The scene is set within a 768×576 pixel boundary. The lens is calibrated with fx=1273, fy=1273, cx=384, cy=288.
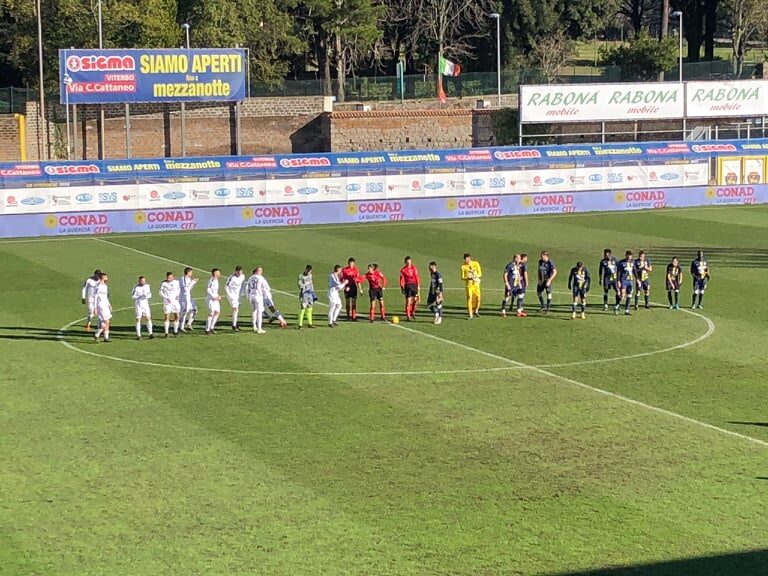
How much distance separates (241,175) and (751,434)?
128 ft

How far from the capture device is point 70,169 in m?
54.5

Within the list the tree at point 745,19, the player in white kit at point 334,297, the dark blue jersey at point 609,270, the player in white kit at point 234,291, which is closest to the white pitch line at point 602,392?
the player in white kit at point 334,297

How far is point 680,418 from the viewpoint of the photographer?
828 inches

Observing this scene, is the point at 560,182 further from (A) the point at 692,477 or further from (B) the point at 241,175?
(A) the point at 692,477

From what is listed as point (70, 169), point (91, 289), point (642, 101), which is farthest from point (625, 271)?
point (642, 101)

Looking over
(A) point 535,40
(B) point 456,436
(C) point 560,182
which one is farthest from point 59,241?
(A) point 535,40

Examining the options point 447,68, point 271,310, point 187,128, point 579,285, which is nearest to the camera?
point 579,285

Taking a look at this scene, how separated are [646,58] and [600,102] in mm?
24142

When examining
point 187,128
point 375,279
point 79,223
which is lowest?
point 375,279

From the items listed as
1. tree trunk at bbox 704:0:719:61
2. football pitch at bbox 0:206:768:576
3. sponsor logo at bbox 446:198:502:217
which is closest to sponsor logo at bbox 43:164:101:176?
sponsor logo at bbox 446:198:502:217

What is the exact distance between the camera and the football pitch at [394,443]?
15.0 meters

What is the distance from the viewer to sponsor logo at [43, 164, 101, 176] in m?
54.1

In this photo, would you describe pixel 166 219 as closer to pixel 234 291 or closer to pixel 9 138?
pixel 9 138

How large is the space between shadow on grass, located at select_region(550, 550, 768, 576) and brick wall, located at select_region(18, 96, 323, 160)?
63.9 m
